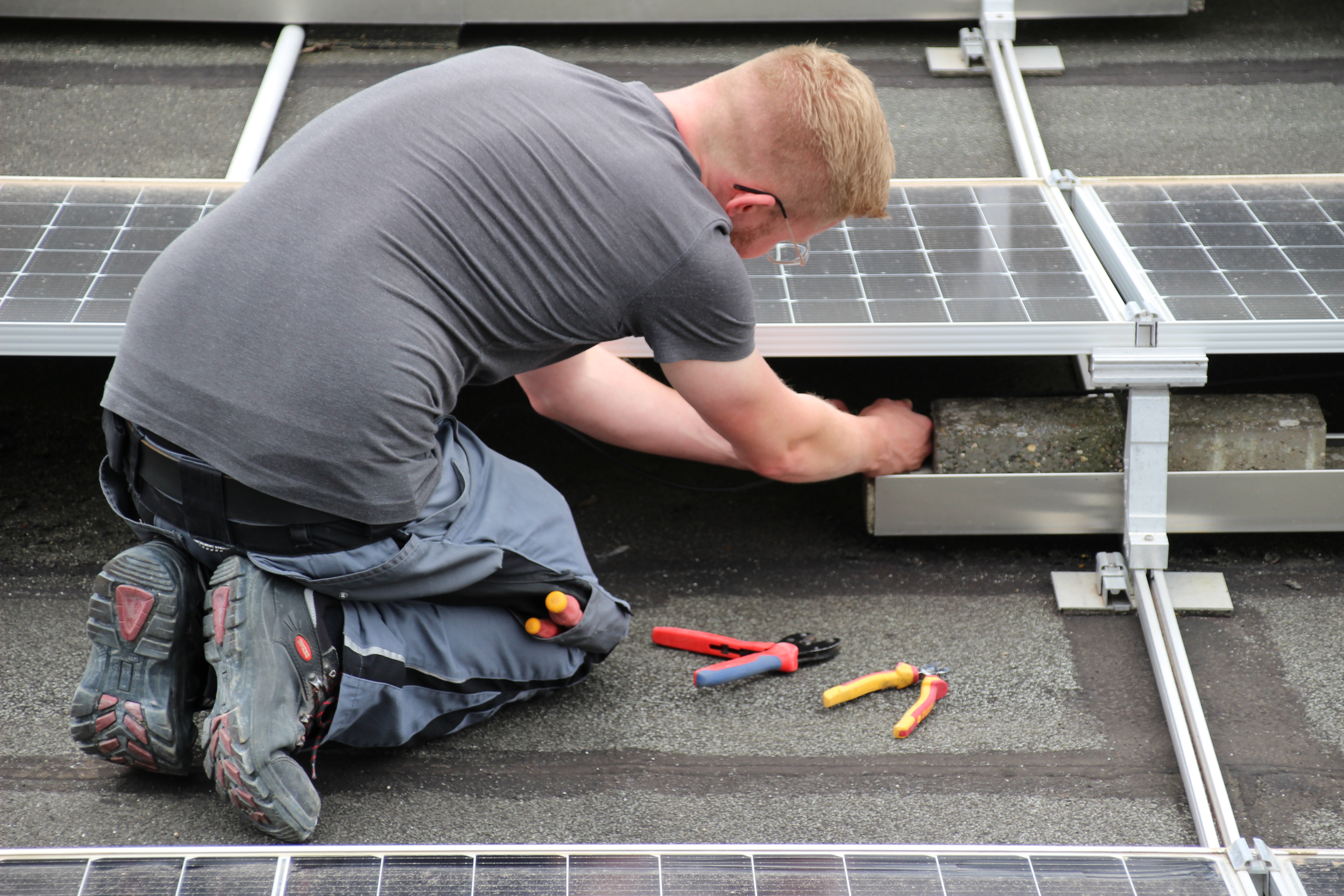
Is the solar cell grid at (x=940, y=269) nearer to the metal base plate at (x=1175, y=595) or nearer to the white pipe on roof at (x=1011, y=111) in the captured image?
the white pipe on roof at (x=1011, y=111)

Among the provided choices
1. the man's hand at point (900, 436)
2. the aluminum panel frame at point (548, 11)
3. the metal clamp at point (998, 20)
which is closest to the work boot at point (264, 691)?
the man's hand at point (900, 436)

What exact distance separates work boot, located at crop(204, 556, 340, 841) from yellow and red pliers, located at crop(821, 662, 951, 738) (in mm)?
858

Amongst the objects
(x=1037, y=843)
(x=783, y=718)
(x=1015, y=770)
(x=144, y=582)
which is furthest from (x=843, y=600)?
(x=144, y=582)

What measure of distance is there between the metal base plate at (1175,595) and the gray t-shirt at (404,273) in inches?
39.1

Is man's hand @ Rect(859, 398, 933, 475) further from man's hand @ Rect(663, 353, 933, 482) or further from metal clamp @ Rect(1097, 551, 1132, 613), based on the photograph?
metal clamp @ Rect(1097, 551, 1132, 613)

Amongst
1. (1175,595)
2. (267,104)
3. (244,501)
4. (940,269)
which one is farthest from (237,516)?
(267,104)

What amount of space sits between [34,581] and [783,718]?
59.6 inches

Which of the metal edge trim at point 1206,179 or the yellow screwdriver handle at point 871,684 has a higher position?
the metal edge trim at point 1206,179

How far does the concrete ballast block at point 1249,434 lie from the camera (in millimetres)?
2162

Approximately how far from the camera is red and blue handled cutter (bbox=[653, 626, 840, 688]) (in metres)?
1.96

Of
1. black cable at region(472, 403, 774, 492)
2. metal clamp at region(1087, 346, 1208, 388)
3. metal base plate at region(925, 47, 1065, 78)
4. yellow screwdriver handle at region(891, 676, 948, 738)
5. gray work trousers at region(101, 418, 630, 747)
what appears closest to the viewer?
gray work trousers at region(101, 418, 630, 747)

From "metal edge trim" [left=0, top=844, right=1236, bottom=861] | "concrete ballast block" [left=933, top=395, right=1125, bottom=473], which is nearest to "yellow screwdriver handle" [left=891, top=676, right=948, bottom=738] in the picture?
"metal edge trim" [left=0, top=844, right=1236, bottom=861]

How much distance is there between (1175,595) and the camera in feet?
7.09

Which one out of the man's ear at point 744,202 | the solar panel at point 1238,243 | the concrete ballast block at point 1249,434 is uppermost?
the man's ear at point 744,202
